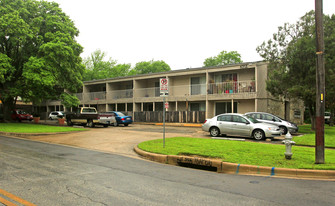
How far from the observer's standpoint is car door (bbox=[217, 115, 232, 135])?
1493 cm

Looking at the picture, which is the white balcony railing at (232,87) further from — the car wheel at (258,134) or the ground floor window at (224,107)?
the car wheel at (258,134)

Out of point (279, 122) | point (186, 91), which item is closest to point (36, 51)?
point (186, 91)

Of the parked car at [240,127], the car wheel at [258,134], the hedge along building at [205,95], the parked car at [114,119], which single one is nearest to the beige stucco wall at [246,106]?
the hedge along building at [205,95]

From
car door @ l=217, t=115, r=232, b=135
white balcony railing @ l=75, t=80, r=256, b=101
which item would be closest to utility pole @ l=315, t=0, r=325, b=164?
car door @ l=217, t=115, r=232, b=135

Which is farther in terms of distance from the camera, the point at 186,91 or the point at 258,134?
the point at 186,91

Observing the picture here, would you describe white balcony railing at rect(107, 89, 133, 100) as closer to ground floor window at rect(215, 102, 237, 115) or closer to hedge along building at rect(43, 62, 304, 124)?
hedge along building at rect(43, 62, 304, 124)

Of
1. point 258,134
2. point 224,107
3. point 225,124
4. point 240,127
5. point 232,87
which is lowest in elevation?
point 258,134

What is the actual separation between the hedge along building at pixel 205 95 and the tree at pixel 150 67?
99.6ft

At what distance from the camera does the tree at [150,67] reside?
66125mm

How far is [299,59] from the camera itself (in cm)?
1744

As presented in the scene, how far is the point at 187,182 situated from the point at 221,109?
21088mm

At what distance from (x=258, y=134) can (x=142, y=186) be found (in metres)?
10.3

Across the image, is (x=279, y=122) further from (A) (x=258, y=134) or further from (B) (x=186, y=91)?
(B) (x=186, y=91)

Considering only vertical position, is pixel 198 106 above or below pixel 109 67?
below
